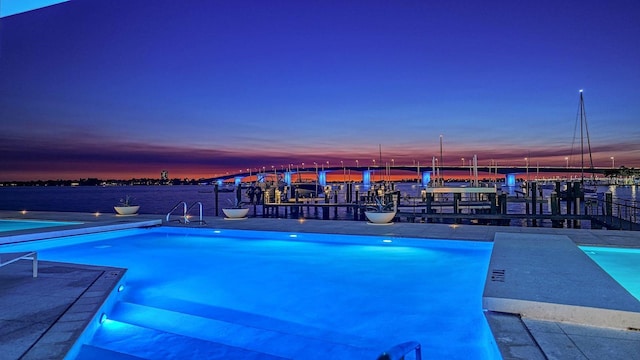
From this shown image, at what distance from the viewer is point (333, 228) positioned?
8.96m

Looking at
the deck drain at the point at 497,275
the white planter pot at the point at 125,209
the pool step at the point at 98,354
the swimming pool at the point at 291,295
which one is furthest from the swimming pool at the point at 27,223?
the deck drain at the point at 497,275

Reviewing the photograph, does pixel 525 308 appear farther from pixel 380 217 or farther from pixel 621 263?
pixel 380 217

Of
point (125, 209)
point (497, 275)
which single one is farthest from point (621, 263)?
point (125, 209)

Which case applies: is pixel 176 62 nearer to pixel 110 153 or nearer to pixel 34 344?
pixel 34 344

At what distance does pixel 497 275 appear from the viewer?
12.5ft

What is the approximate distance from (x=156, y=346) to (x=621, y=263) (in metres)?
5.89

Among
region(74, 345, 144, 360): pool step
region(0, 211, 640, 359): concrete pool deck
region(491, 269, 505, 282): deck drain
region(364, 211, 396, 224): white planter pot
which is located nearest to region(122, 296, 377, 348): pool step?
region(0, 211, 640, 359): concrete pool deck

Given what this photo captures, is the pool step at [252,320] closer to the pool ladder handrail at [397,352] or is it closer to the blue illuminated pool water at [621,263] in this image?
the pool ladder handrail at [397,352]

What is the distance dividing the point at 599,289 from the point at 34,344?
412 centimetres

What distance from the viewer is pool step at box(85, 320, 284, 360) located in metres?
3.25

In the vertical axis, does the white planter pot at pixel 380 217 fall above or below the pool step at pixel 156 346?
above

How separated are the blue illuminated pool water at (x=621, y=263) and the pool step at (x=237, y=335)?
325cm

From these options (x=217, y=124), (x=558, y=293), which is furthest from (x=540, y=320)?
(x=217, y=124)

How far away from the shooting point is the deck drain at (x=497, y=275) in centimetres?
366
